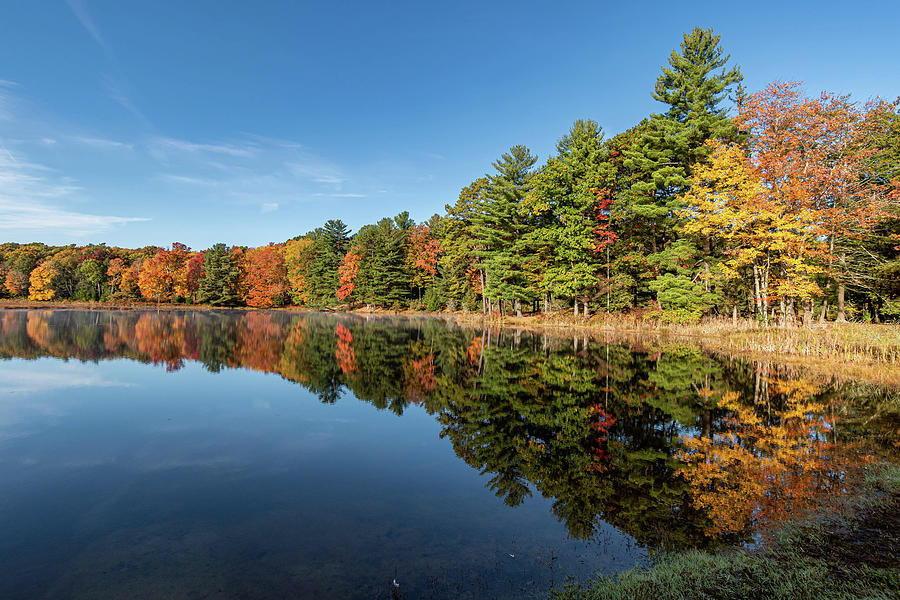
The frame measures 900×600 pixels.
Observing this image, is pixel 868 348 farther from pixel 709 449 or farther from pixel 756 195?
pixel 709 449

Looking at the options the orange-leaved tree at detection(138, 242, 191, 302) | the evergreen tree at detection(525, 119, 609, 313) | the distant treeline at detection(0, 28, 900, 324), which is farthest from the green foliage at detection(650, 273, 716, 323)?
the orange-leaved tree at detection(138, 242, 191, 302)

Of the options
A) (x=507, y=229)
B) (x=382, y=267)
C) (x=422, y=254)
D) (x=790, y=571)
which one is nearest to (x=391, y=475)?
(x=790, y=571)

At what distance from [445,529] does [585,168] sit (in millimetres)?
33429

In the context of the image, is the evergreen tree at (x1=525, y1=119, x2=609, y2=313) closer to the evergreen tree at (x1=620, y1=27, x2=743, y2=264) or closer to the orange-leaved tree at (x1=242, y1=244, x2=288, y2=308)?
the evergreen tree at (x1=620, y1=27, x2=743, y2=264)

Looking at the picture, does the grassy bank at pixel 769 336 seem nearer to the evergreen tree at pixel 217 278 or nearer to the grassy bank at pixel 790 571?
the grassy bank at pixel 790 571

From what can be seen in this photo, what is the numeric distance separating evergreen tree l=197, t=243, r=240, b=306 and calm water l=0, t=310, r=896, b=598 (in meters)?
65.4

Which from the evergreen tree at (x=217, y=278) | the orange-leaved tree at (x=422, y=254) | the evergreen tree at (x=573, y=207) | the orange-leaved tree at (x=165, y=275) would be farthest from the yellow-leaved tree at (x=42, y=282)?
the evergreen tree at (x=573, y=207)

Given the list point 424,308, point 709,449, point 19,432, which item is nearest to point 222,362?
point 19,432

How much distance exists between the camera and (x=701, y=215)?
25531mm

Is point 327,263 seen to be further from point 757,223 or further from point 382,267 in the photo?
point 757,223

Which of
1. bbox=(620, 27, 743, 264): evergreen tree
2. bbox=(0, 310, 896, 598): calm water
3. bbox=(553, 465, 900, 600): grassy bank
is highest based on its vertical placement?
bbox=(620, 27, 743, 264): evergreen tree

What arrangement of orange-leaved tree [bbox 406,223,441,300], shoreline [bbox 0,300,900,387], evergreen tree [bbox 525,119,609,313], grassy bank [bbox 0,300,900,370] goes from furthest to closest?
orange-leaved tree [bbox 406,223,441,300], evergreen tree [bbox 525,119,609,313], grassy bank [bbox 0,300,900,370], shoreline [bbox 0,300,900,387]

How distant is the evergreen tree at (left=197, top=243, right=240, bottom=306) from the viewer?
2913 inches

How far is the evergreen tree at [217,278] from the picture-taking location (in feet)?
243
